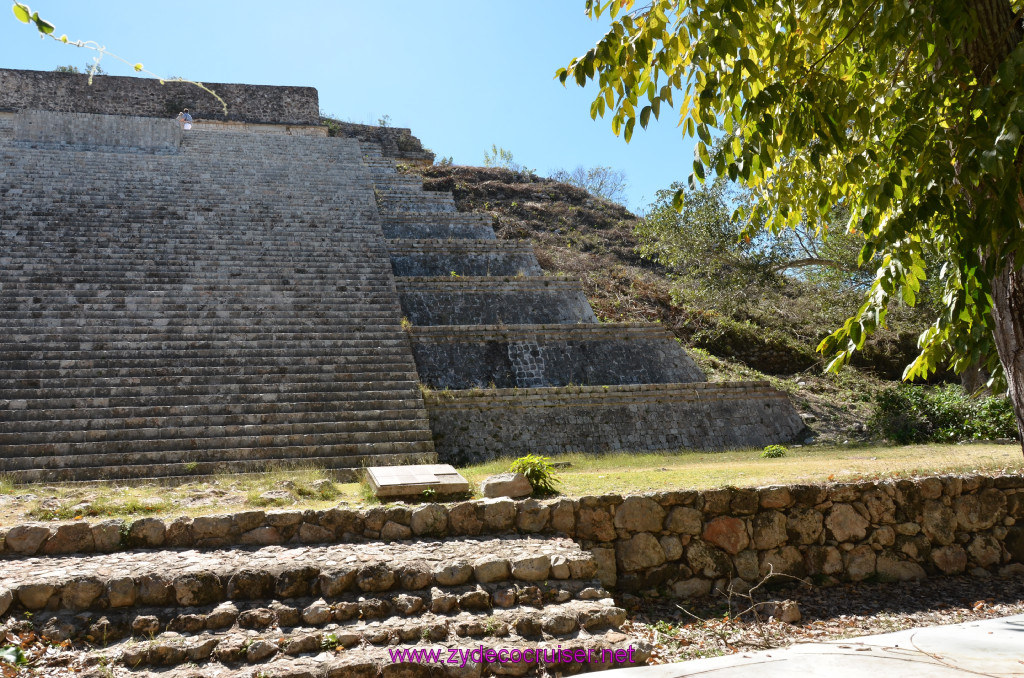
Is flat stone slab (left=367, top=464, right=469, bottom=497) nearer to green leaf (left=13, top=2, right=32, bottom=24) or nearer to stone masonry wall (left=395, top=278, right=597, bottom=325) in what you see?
green leaf (left=13, top=2, right=32, bottom=24)

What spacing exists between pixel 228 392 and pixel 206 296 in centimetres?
270

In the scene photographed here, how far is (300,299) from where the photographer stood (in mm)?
12297

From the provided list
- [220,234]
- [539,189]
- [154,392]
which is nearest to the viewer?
[154,392]

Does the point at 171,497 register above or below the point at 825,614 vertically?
above

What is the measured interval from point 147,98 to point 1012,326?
25.5 meters

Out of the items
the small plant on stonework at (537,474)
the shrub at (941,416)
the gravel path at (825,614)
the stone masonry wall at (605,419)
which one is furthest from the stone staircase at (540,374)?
the gravel path at (825,614)

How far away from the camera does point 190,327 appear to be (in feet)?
37.0

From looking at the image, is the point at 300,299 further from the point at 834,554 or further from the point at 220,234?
the point at 834,554

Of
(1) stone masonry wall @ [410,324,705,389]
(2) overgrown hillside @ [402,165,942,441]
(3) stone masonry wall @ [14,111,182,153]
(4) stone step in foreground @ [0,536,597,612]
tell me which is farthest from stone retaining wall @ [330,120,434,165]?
(4) stone step in foreground @ [0,536,597,612]

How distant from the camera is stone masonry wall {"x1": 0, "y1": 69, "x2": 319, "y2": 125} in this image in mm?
22594


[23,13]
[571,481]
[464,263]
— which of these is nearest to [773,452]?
[571,481]

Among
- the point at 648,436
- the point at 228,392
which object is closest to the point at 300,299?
the point at 228,392

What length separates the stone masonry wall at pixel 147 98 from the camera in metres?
22.6

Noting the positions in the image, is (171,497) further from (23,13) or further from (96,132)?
(96,132)
